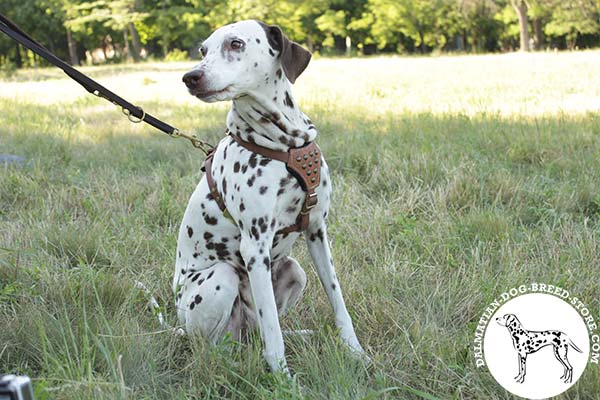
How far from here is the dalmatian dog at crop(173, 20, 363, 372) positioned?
8.56ft

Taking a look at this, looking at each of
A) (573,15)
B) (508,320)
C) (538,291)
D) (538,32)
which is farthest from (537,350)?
(538,32)

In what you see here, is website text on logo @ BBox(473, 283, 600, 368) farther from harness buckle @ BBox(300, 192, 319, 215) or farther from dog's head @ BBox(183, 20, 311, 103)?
dog's head @ BBox(183, 20, 311, 103)

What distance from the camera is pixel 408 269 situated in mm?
3434

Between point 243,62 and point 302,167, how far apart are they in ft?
1.72

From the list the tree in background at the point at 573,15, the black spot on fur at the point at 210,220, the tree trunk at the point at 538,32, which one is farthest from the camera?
the tree trunk at the point at 538,32

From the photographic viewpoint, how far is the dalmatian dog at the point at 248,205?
261 cm

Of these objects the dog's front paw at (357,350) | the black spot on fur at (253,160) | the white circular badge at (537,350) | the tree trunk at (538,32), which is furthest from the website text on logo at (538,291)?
the tree trunk at (538,32)

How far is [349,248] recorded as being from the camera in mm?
3783

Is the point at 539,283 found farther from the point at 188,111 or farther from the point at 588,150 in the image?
the point at 188,111

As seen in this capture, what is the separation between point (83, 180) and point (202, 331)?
10.2 ft

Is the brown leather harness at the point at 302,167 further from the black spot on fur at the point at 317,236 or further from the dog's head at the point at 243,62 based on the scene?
the dog's head at the point at 243,62

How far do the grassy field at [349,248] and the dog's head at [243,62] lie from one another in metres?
1.08

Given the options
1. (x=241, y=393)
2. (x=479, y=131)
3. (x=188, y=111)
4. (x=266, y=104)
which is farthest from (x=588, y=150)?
(x=188, y=111)

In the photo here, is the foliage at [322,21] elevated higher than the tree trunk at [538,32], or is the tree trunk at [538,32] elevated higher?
the foliage at [322,21]
